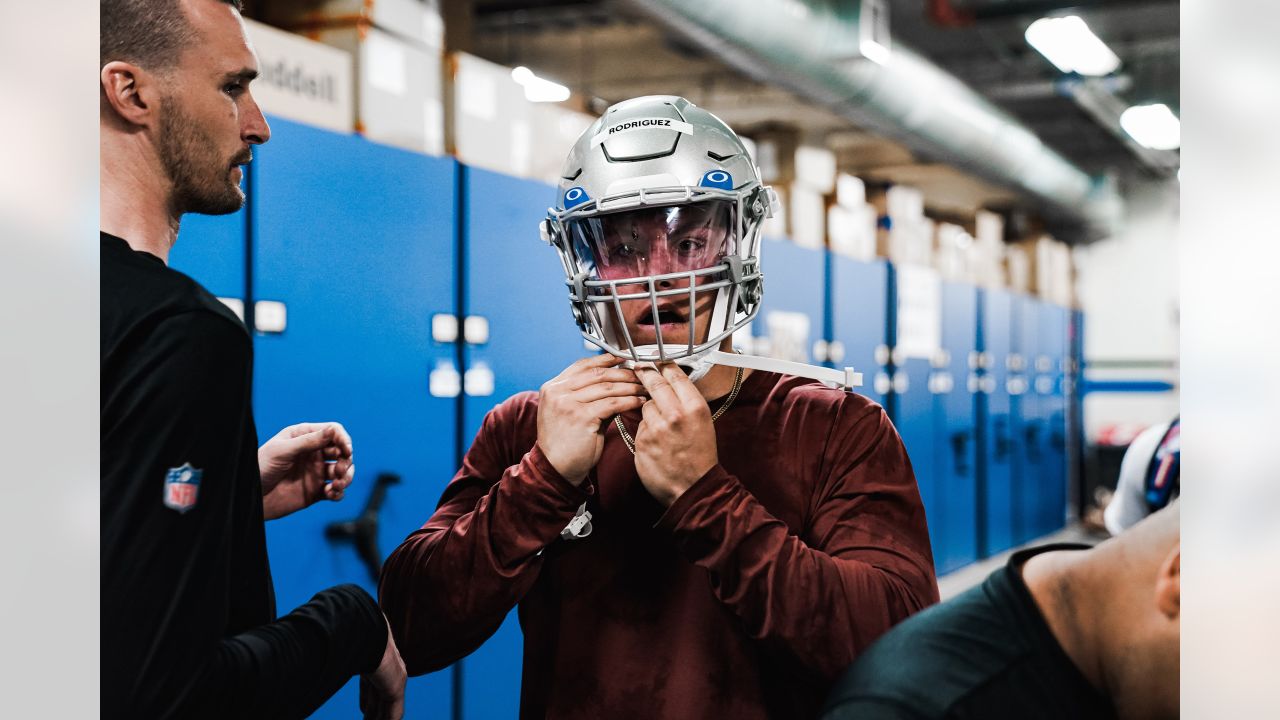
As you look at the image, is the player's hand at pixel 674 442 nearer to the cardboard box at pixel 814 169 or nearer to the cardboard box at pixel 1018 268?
the cardboard box at pixel 814 169

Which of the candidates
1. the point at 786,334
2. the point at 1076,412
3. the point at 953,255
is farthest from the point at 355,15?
the point at 1076,412

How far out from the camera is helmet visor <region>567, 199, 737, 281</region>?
50.5 inches

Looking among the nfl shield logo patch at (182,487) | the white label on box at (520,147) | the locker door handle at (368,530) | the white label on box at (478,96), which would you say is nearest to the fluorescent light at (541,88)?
the white label on box at (520,147)

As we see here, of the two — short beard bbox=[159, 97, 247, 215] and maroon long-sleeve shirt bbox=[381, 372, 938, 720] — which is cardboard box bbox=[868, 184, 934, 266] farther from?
short beard bbox=[159, 97, 247, 215]

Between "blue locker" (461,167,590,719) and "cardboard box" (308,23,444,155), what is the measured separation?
0.60 ft

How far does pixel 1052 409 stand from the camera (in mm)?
8383

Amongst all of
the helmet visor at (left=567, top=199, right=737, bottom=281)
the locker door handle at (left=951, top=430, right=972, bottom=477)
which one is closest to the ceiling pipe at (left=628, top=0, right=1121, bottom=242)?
the locker door handle at (left=951, top=430, right=972, bottom=477)

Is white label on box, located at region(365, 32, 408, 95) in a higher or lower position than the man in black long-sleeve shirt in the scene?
higher

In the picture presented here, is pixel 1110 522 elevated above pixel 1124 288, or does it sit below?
below
